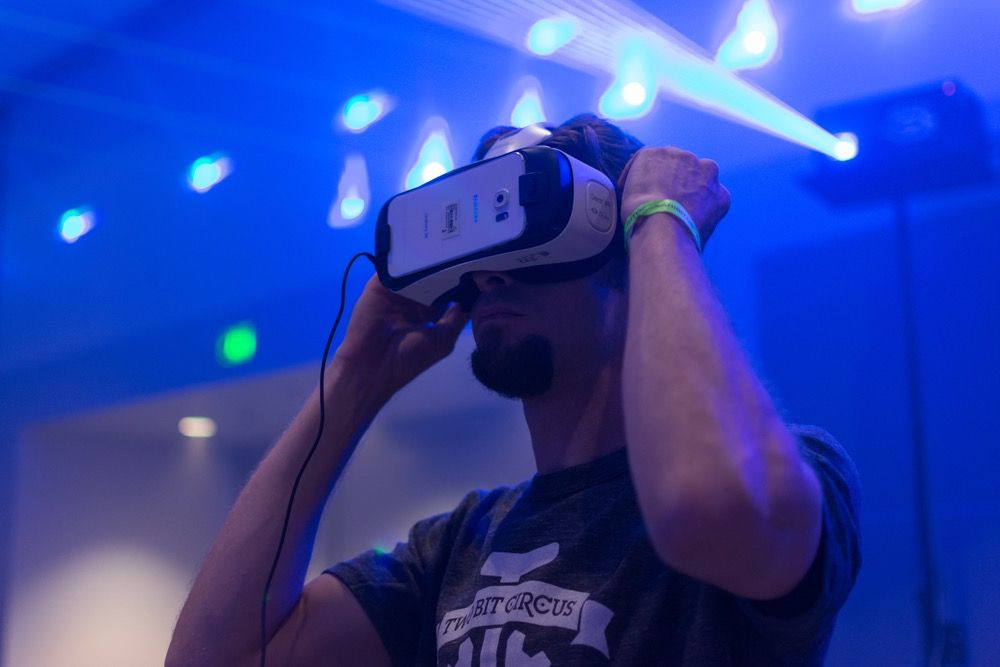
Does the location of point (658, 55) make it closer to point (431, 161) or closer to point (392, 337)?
point (431, 161)

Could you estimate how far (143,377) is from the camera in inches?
93.4

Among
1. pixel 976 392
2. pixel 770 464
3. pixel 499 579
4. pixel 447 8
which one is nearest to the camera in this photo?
pixel 770 464

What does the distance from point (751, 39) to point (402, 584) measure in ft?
3.06

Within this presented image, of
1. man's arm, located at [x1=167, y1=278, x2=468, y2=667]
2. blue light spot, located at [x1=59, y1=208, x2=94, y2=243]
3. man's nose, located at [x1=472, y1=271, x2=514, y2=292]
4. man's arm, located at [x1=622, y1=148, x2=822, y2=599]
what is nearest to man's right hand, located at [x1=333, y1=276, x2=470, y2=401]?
man's arm, located at [x1=167, y1=278, x2=468, y2=667]

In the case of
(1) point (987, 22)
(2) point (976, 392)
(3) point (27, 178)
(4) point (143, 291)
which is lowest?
(2) point (976, 392)

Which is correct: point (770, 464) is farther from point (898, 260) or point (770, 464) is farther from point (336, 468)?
point (898, 260)

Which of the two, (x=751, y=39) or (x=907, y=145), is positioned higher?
(x=751, y=39)

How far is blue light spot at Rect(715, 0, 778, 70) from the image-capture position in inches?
54.6

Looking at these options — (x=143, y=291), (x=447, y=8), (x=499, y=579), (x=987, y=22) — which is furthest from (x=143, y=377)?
(x=987, y=22)

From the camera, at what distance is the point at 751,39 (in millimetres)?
1399

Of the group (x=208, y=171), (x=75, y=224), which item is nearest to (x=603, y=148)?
(x=208, y=171)

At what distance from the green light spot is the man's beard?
135cm

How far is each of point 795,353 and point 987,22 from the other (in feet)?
1.55

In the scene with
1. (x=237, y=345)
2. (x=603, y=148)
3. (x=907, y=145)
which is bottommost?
(x=603, y=148)
